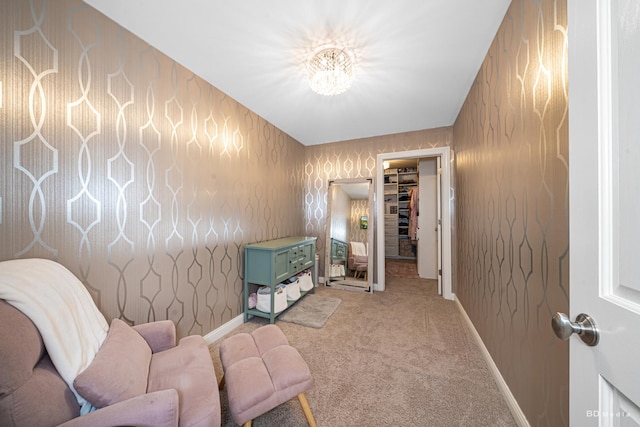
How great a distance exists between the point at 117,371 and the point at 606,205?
1.69m

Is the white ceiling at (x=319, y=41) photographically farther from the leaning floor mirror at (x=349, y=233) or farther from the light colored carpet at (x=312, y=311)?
the light colored carpet at (x=312, y=311)

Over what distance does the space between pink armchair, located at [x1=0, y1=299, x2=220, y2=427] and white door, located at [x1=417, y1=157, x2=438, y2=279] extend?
3962mm

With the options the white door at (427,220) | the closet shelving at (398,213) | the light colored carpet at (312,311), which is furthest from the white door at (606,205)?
the closet shelving at (398,213)

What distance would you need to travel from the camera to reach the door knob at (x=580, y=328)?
507 mm

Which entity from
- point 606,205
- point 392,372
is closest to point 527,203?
point 606,205

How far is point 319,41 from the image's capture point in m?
1.62

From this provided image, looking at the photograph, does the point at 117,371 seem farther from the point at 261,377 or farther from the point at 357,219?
the point at 357,219

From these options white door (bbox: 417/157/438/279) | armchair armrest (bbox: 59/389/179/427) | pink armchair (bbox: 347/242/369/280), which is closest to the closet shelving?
white door (bbox: 417/157/438/279)

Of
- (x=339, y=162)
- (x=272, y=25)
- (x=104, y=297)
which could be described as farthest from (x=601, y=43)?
(x=339, y=162)

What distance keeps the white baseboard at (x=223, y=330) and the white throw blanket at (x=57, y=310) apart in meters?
1.09

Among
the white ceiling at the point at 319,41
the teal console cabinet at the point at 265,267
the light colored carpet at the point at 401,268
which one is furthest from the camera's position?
the light colored carpet at the point at 401,268

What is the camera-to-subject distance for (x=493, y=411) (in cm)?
133

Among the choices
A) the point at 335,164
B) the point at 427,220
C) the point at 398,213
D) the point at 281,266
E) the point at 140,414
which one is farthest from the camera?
the point at 398,213

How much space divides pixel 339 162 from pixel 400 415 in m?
3.17
